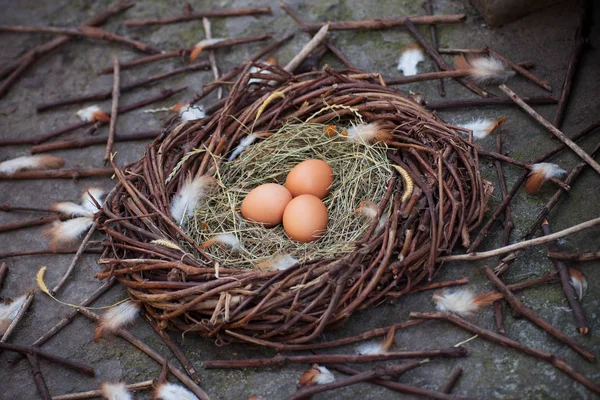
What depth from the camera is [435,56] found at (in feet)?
11.0

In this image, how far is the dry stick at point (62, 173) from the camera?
10.8ft

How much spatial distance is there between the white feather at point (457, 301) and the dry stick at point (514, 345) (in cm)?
4

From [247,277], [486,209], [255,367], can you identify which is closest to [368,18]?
[486,209]

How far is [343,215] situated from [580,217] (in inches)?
36.9

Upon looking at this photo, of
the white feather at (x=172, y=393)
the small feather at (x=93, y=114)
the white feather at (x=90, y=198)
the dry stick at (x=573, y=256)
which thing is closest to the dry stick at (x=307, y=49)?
the small feather at (x=93, y=114)

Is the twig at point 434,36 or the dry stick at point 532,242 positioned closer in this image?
the dry stick at point 532,242

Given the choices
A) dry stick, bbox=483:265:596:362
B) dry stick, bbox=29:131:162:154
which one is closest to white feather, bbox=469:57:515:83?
dry stick, bbox=483:265:596:362

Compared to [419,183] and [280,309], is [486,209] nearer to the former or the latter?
[419,183]

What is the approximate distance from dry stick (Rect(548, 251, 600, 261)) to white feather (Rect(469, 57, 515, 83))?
1.04 meters

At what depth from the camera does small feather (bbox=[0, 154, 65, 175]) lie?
134 inches

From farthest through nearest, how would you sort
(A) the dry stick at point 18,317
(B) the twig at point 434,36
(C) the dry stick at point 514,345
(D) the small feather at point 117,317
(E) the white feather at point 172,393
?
(B) the twig at point 434,36 < (A) the dry stick at point 18,317 < (D) the small feather at point 117,317 < (E) the white feather at point 172,393 < (C) the dry stick at point 514,345

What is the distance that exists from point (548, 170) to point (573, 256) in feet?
1.38

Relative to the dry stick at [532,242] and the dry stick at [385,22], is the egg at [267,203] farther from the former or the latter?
the dry stick at [385,22]

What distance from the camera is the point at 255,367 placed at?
2.44m
